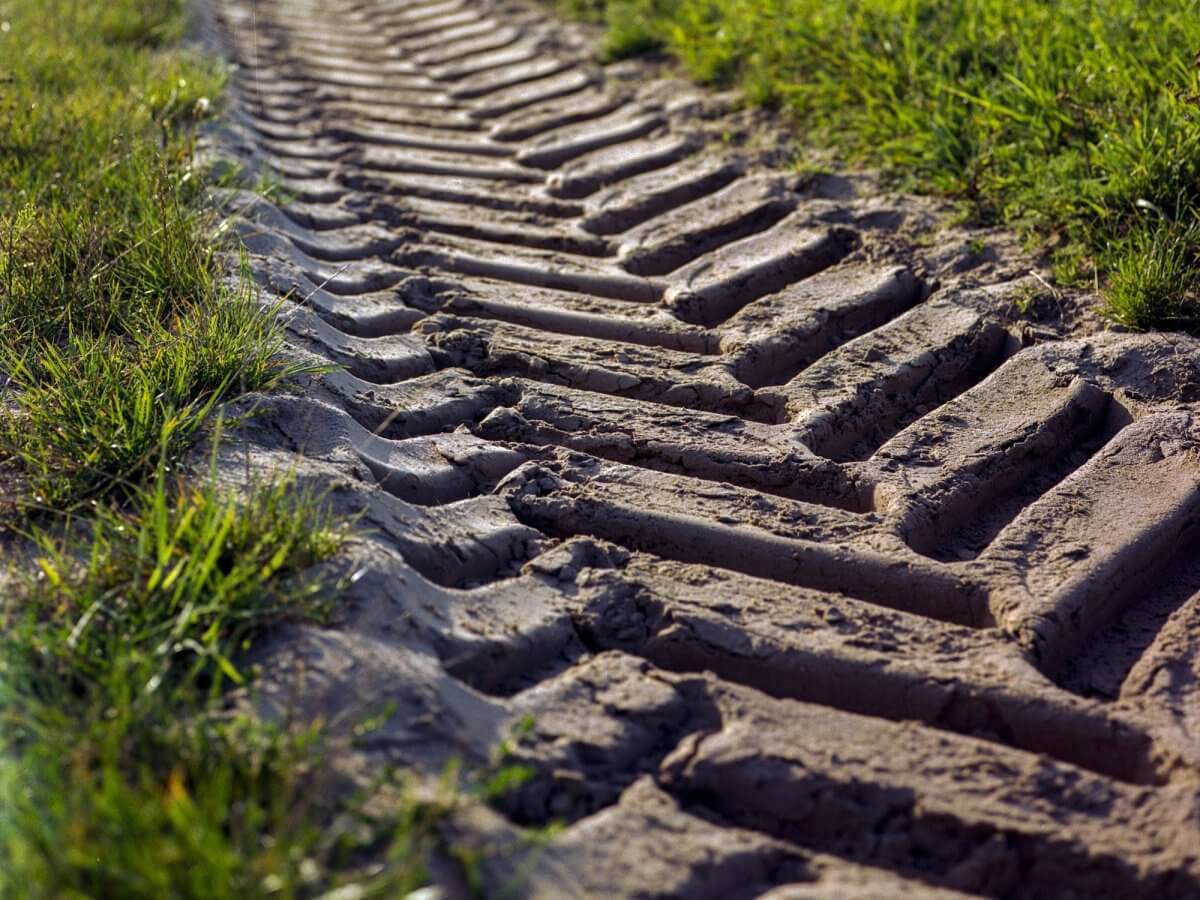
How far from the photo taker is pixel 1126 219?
11.3ft

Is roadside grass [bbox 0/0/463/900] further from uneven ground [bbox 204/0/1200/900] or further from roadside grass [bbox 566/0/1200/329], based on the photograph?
roadside grass [bbox 566/0/1200/329]

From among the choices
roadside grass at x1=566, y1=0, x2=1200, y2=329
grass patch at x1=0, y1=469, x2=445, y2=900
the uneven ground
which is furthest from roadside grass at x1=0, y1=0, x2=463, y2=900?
roadside grass at x1=566, y1=0, x2=1200, y2=329

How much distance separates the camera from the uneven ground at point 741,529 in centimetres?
181

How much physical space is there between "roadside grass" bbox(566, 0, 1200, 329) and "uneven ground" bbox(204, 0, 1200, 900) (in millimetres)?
193

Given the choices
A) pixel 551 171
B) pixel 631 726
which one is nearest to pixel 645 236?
pixel 551 171

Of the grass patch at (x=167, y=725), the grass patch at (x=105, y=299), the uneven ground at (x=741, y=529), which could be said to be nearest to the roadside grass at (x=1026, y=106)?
the uneven ground at (x=741, y=529)

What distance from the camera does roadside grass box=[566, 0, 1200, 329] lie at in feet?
11.0

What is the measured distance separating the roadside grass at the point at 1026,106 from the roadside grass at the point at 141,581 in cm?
210

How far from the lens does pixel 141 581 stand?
78.5 inches

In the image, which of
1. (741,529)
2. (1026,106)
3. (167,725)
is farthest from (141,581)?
(1026,106)

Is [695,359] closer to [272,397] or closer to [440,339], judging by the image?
[440,339]

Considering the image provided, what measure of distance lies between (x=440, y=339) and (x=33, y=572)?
1261 mm

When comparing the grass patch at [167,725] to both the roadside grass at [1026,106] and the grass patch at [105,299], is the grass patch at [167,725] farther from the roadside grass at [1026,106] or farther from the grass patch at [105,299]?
the roadside grass at [1026,106]

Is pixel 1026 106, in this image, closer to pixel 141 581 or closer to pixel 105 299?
pixel 105 299
